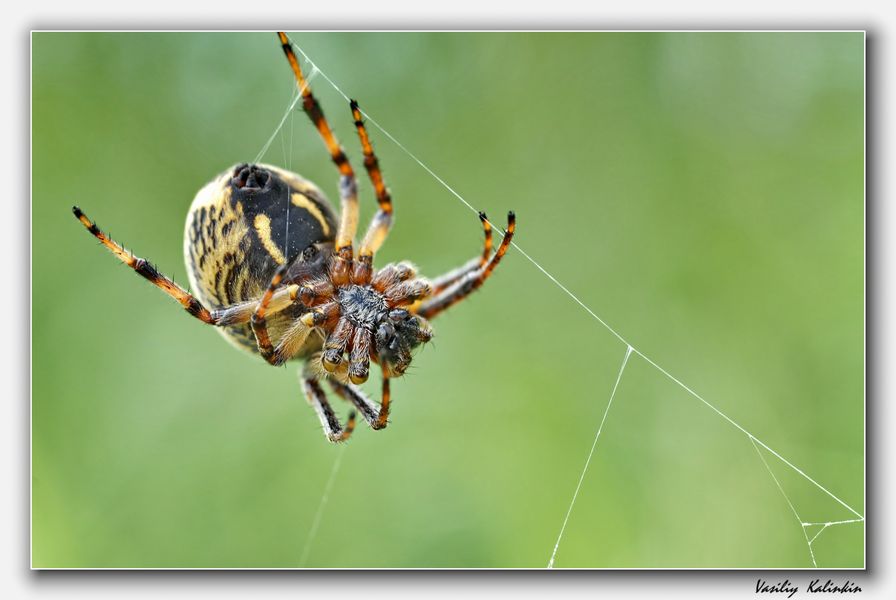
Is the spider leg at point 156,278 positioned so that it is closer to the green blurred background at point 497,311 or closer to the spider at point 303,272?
the spider at point 303,272

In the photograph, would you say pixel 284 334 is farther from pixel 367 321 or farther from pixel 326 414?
pixel 326 414

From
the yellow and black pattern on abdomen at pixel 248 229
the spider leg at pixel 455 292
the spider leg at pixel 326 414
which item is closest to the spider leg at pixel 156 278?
Result: the yellow and black pattern on abdomen at pixel 248 229

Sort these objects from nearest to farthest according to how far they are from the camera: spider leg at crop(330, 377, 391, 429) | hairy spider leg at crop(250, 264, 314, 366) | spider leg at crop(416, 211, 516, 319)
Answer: hairy spider leg at crop(250, 264, 314, 366), spider leg at crop(330, 377, 391, 429), spider leg at crop(416, 211, 516, 319)

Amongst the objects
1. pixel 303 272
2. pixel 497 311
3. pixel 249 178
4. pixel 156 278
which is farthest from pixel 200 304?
pixel 497 311

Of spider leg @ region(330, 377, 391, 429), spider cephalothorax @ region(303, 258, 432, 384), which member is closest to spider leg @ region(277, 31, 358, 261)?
spider cephalothorax @ region(303, 258, 432, 384)

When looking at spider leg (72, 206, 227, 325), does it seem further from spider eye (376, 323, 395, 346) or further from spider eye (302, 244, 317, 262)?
spider eye (376, 323, 395, 346)

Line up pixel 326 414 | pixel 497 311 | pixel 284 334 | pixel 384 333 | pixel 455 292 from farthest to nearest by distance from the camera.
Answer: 1. pixel 497 311
2. pixel 326 414
3. pixel 455 292
4. pixel 284 334
5. pixel 384 333
